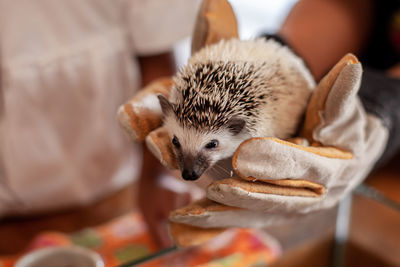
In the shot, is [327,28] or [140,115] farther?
[327,28]

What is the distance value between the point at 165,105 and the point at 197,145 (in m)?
0.07

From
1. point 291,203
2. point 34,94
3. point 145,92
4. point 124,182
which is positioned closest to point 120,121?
point 145,92

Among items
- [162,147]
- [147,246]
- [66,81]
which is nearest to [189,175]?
[162,147]

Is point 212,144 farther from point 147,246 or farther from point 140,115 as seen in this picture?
point 147,246

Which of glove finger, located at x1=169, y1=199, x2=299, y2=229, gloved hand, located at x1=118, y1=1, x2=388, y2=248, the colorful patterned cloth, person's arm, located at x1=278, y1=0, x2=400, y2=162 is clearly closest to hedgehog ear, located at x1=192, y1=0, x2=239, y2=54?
gloved hand, located at x1=118, y1=1, x2=388, y2=248

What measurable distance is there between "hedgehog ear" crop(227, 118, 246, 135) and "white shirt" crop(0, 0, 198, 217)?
0.49m

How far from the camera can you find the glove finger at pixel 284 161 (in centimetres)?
38

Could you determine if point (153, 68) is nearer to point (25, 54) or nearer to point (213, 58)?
point (25, 54)

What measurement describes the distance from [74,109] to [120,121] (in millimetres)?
475

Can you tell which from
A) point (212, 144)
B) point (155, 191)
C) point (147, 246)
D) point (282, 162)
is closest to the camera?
point (282, 162)

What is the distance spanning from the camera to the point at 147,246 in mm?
706

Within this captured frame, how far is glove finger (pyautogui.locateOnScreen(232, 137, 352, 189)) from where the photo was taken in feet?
1.26

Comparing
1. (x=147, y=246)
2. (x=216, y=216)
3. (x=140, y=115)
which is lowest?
(x=147, y=246)

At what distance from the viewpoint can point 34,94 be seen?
0.84 meters
